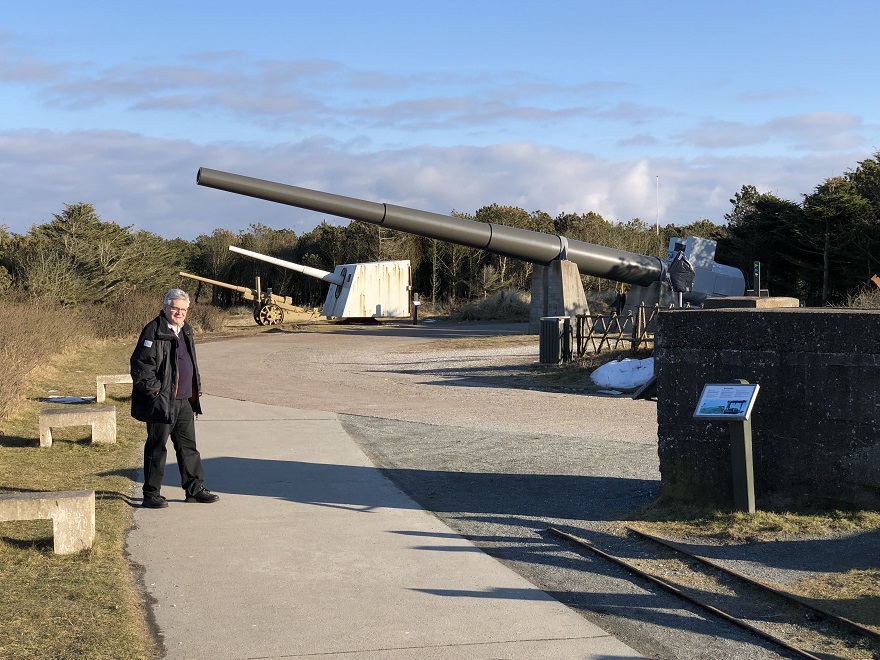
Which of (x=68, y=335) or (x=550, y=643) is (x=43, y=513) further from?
(x=68, y=335)

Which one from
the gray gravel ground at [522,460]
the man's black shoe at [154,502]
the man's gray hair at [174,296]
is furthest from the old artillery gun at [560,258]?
the man's black shoe at [154,502]

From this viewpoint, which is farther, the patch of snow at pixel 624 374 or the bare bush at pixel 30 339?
the patch of snow at pixel 624 374

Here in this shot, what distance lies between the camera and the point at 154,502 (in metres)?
6.96

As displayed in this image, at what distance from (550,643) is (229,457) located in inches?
214

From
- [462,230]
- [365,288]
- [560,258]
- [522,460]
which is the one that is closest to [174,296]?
[522,460]

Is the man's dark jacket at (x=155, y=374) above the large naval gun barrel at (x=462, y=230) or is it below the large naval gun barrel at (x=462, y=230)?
below

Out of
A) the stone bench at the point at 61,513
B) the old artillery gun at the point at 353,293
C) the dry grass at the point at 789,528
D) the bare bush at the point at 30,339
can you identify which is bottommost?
the dry grass at the point at 789,528

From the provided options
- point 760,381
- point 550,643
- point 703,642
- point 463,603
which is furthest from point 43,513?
point 760,381

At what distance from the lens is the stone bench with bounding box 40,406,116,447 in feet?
31.4

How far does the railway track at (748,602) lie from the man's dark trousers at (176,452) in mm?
2862

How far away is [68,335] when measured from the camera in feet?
71.6

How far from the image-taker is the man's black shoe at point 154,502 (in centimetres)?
695

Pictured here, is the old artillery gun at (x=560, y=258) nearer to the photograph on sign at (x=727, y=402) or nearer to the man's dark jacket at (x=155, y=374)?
the man's dark jacket at (x=155, y=374)

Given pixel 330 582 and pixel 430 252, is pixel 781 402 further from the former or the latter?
pixel 430 252
